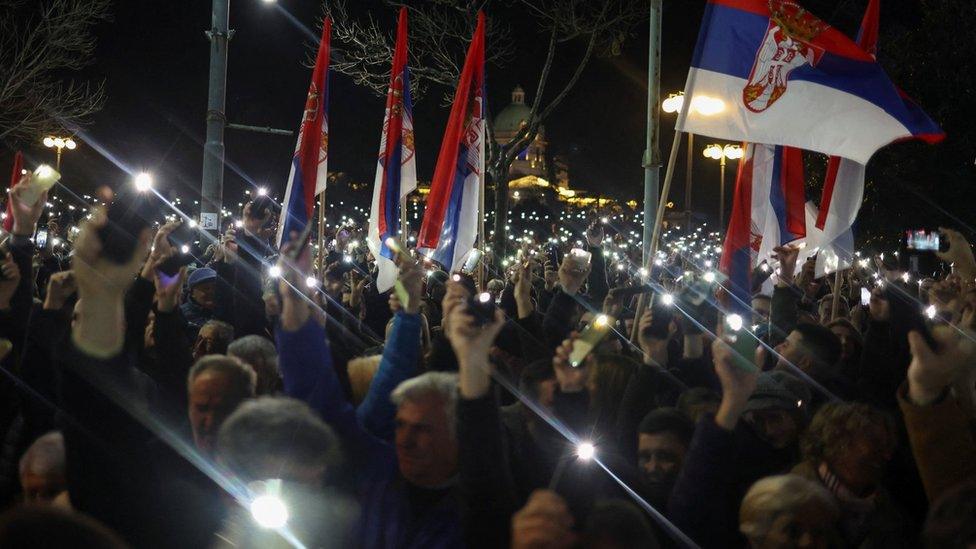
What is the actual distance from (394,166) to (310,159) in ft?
2.80

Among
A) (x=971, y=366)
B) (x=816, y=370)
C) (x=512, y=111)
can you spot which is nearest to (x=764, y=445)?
(x=971, y=366)

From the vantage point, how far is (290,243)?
376 cm

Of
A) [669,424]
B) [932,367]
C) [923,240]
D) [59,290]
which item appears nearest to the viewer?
[932,367]

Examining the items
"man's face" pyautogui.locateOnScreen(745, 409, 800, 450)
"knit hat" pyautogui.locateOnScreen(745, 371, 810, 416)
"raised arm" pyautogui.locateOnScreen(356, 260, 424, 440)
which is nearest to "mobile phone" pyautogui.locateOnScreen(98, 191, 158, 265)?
"raised arm" pyautogui.locateOnScreen(356, 260, 424, 440)

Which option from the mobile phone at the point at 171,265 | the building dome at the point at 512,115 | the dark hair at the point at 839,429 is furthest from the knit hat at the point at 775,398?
the building dome at the point at 512,115

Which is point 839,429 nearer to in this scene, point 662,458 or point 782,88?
point 662,458

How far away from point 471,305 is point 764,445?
174cm

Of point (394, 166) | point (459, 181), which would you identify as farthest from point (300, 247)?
point (394, 166)

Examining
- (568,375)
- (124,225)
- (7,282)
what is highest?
(7,282)

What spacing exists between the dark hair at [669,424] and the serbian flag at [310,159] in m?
5.00

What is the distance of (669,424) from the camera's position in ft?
12.1

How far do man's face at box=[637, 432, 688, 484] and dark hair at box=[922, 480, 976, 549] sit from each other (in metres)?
1.04

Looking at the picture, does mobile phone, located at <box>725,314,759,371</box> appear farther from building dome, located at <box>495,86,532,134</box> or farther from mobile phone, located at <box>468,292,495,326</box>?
building dome, located at <box>495,86,532,134</box>

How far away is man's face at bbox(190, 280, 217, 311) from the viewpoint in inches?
271
